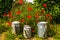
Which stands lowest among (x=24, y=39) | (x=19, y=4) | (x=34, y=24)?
(x=24, y=39)

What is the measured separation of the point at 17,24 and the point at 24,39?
70 centimetres

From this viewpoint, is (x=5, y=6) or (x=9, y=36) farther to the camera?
(x=5, y=6)

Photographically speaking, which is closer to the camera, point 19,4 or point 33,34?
point 33,34

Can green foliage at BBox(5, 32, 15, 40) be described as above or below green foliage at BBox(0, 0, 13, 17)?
below

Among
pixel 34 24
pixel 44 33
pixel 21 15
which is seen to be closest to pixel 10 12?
pixel 21 15

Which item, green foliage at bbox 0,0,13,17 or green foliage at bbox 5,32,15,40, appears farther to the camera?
green foliage at bbox 0,0,13,17

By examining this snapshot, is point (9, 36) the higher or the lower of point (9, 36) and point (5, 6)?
the lower

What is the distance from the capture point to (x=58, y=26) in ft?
31.8

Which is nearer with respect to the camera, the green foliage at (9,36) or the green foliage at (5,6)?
the green foliage at (9,36)

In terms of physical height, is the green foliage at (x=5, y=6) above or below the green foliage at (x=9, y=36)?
above

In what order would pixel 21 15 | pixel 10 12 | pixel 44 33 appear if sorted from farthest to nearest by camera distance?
pixel 10 12 < pixel 21 15 < pixel 44 33

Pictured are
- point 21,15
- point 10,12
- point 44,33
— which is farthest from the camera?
point 10,12

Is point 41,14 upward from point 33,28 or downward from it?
upward

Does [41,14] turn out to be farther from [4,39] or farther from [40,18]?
[4,39]
